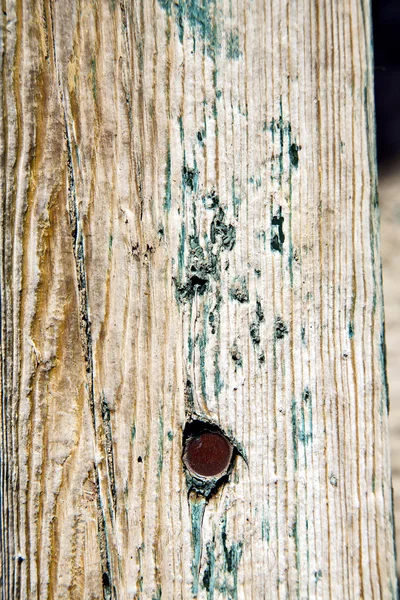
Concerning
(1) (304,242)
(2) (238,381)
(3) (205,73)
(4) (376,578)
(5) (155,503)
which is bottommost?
(4) (376,578)

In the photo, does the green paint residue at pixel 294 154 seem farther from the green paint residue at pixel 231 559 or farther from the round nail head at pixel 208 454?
the green paint residue at pixel 231 559

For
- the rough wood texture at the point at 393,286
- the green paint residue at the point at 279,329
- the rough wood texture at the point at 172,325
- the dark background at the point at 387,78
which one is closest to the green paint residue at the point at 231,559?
the rough wood texture at the point at 172,325

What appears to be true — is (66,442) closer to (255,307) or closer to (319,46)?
(255,307)

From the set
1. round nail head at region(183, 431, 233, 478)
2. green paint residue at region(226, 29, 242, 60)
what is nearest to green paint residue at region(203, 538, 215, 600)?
round nail head at region(183, 431, 233, 478)

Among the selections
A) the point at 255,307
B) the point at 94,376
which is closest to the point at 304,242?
the point at 255,307

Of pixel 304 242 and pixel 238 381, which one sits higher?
pixel 304 242

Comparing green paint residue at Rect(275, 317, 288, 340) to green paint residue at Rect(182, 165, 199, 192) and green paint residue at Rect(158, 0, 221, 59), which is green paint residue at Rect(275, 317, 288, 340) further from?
green paint residue at Rect(158, 0, 221, 59)
